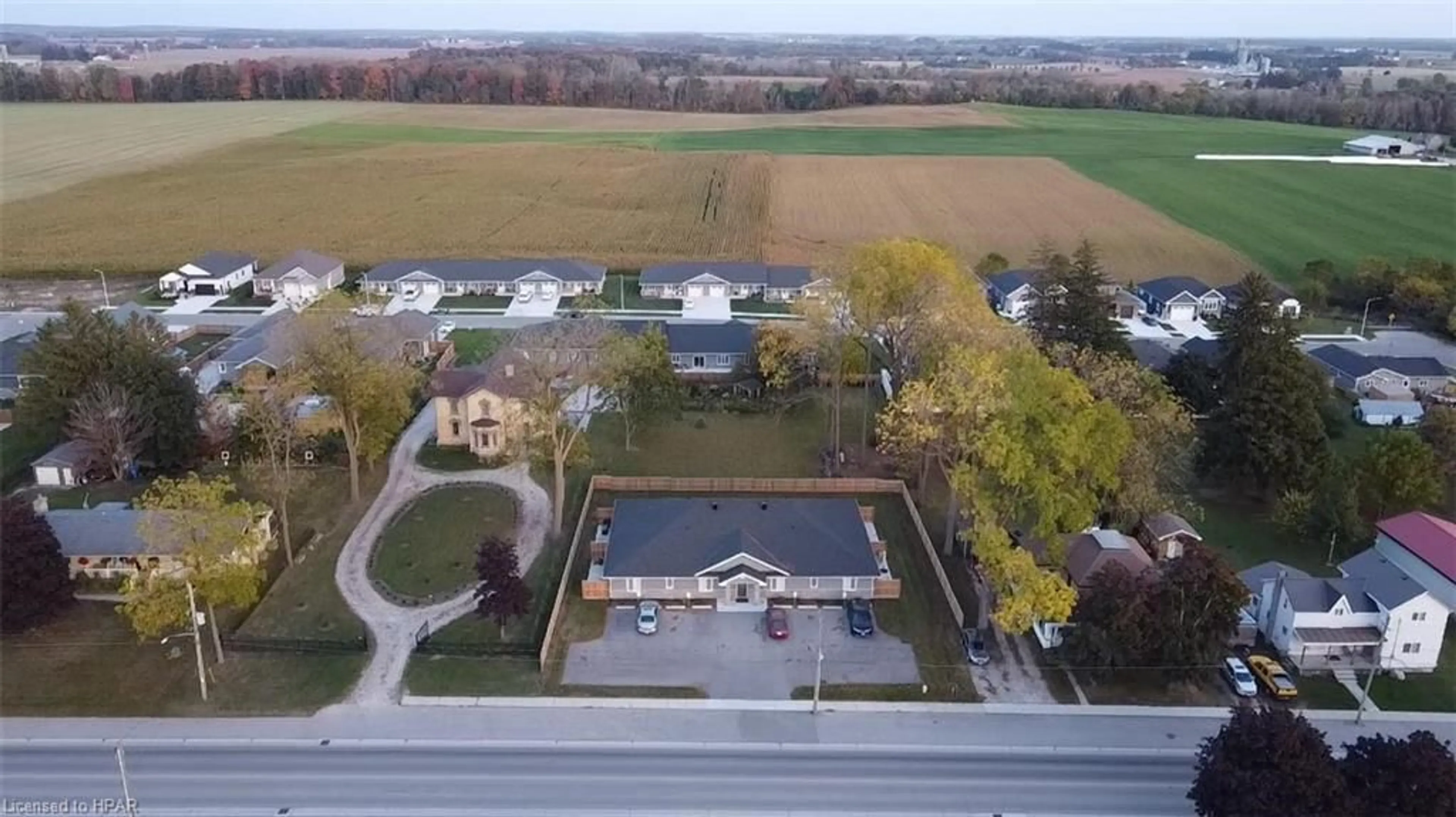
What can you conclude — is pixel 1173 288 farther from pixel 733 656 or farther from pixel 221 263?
pixel 221 263

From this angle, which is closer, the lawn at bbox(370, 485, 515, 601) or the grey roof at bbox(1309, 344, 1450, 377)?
the lawn at bbox(370, 485, 515, 601)

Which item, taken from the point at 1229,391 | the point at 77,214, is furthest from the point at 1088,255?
the point at 77,214

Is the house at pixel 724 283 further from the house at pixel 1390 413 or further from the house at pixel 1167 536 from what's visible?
the house at pixel 1167 536

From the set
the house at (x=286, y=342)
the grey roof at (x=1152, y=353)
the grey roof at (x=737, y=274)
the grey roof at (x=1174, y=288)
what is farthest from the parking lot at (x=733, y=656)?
the grey roof at (x=1174, y=288)

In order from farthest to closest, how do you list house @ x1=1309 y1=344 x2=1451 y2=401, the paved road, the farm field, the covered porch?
the farm field, house @ x1=1309 y1=344 x2=1451 y2=401, the covered porch, the paved road

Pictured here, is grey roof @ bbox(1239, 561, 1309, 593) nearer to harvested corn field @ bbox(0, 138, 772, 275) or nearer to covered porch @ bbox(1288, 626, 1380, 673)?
covered porch @ bbox(1288, 626, 1380, 673)

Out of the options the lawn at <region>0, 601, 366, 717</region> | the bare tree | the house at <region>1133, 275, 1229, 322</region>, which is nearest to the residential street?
the lawn at <region>0, 601, 366, 717</region>

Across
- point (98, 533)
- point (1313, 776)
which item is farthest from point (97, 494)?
point (1313, 776)
